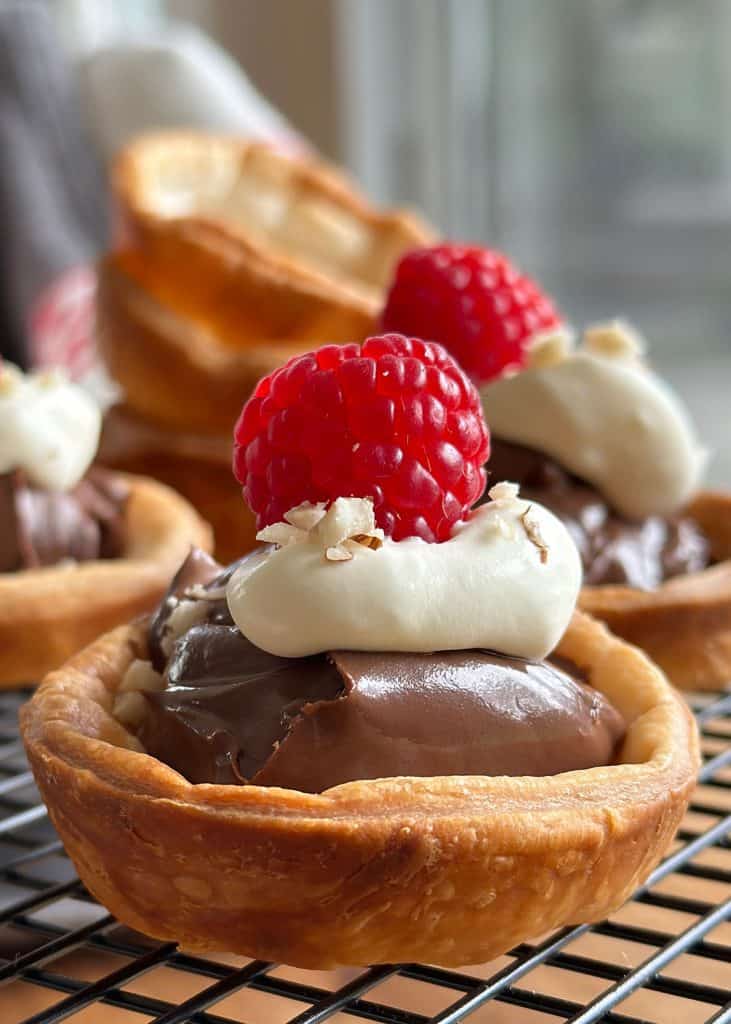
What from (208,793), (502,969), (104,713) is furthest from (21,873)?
(502,969)

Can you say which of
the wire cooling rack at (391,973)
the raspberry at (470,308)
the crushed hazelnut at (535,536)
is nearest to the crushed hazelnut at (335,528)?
the crushed hazelnut at (535,536)

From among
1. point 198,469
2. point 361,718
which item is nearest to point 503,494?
point 361,718

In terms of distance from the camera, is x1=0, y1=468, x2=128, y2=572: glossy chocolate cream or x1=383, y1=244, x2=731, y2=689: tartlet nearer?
x1=383, y1=244, x2=731, y2=689: tartlet

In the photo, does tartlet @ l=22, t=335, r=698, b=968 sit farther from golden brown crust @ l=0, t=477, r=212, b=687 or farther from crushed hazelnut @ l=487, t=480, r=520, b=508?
golden brown crust @ l=0, t=477, r=212, b=687

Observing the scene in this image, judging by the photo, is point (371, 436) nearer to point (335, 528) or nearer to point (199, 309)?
point (335, 528)

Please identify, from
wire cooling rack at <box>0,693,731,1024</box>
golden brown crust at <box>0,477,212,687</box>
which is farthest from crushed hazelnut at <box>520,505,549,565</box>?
golden brown crust at <box>0,477,212,687</box>
